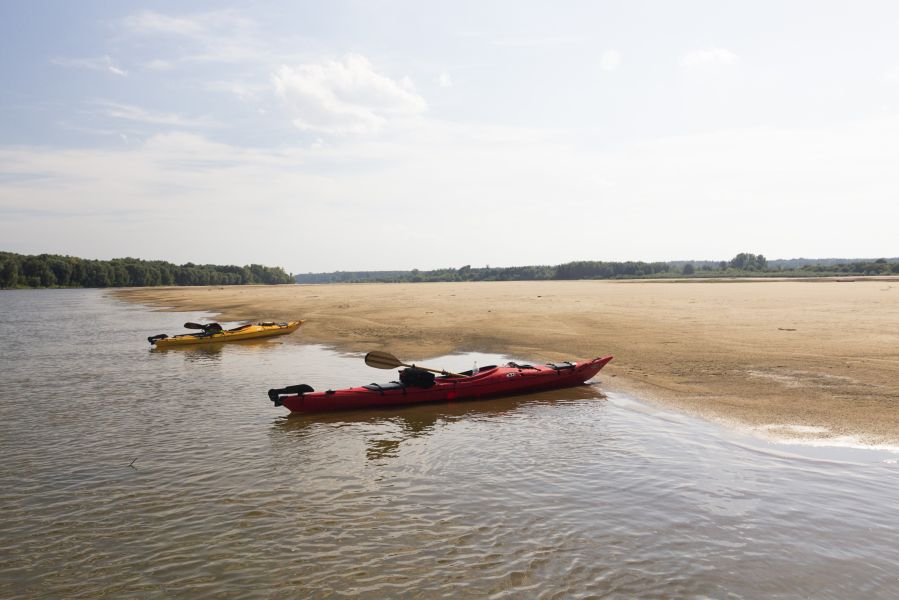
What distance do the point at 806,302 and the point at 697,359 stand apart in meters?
23.7

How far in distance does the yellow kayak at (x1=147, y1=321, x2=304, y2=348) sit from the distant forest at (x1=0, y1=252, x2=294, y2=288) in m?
131

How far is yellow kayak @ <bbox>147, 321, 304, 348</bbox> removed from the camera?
25.4 meters

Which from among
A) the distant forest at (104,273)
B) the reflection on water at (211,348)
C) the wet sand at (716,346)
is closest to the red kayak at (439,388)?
the wet sand at (716,346)

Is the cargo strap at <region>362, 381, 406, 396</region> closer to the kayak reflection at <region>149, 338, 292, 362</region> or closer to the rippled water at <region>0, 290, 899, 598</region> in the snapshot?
the rippled water at <region>0, 290, 899, 598</region>

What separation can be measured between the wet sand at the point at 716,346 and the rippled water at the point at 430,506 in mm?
1987

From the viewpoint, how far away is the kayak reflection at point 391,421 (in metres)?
11.4

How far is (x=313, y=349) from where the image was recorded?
81.4 ft

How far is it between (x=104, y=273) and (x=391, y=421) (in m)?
155

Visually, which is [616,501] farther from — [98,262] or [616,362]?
[98,262]

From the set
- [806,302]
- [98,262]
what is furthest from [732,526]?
[98,262]

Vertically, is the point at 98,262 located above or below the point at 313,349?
above

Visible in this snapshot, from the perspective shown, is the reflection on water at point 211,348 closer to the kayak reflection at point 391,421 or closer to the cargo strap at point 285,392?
the cargo strap at point 285,392

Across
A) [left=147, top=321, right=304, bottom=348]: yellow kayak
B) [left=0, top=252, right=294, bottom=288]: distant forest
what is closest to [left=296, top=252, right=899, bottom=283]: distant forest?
[left=0, top=252, right=294, bottom=288]: distant forest

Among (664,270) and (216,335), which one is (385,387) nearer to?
(216,335)
